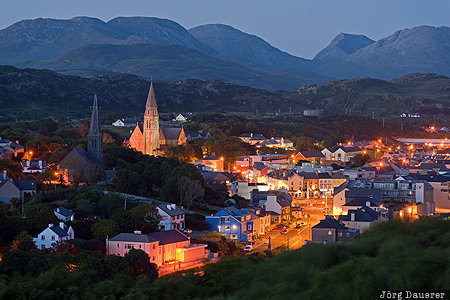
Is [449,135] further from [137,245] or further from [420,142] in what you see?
[137,245]

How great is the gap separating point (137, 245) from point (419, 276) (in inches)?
614

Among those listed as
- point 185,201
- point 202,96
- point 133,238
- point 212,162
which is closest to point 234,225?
point 185,201

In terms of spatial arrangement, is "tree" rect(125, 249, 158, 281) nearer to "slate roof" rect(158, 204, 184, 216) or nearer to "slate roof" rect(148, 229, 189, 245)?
"slate roof" rect(148, 229, 189, 245)

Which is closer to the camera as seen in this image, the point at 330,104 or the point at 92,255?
the point at 92,255

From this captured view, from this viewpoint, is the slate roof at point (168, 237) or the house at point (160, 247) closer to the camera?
the house at point (160, 247)

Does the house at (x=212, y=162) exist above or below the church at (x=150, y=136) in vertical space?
below

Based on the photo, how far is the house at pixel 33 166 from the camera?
141 ft

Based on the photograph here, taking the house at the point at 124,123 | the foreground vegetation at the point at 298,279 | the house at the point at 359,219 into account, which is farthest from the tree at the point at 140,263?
the house at the point at 124,123

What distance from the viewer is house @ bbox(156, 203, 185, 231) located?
1267 inches

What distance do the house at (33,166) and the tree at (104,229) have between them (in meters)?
15.1

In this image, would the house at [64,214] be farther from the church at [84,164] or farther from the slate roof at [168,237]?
the church at [84,164]

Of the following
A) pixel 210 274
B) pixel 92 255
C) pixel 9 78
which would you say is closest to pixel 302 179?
pixel 92 255

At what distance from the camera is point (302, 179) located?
1943 inches

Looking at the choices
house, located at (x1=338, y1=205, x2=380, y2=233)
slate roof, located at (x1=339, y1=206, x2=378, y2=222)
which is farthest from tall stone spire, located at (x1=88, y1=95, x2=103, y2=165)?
house, located at (x1=338, y1=205, x2=380, y2=233)
